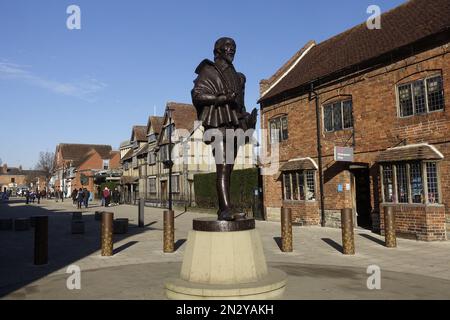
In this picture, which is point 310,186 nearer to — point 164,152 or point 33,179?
point 164,152

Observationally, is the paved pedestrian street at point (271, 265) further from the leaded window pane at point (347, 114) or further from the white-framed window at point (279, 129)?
the white-framed window at point (279, 129)

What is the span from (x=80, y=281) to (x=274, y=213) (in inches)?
563

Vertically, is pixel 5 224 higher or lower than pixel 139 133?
lower

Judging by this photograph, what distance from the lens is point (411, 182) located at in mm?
13062

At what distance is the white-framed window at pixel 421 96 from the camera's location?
1280 cm

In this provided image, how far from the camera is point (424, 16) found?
14664 mm

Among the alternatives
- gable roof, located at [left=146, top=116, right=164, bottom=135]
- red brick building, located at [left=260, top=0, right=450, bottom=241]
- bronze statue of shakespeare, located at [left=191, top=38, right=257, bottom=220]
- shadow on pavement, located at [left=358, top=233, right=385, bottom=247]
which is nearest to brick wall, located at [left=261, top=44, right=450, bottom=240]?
red brick building, located at [left=260, top=0, right=450, bottom=241]

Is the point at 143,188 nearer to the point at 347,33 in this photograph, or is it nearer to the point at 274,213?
the point at 274,213

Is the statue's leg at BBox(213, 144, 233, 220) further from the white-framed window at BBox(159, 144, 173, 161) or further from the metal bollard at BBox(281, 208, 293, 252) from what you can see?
the white-framed window at BBox(159, 144, 173, 161)

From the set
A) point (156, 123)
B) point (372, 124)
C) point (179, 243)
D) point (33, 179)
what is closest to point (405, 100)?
point (372, 124)

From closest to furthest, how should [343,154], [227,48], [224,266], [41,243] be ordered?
[224,266], [227,48], [41,243], [343,154]

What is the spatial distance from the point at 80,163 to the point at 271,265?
222ft

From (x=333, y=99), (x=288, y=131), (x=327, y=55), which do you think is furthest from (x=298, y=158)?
(x=327, y=55)
